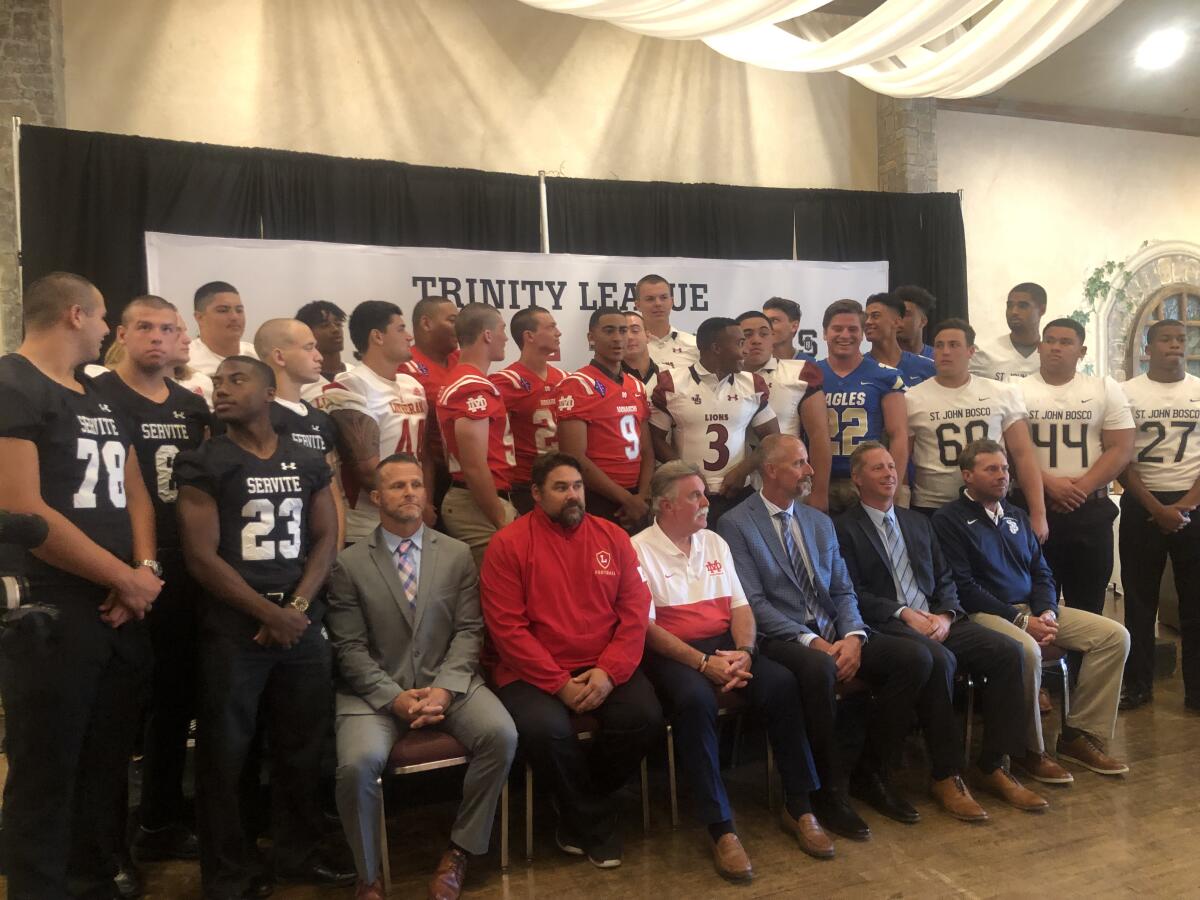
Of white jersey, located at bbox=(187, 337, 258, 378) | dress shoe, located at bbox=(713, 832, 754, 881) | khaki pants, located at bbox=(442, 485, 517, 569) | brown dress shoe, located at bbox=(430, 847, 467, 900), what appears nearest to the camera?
brown dress shoe, located at bbox=(430, 847, 467, 900)

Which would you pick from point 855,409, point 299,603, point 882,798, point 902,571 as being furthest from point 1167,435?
point 299,603

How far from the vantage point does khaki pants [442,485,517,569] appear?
3.56m

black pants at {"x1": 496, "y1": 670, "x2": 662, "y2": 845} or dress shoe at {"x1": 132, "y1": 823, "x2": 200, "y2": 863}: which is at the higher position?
black pants at {"x1": 496, "y1": 670, "x2": 662, "y2": 845}

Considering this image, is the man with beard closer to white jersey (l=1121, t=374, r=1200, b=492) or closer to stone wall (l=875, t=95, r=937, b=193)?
white jersey (l=1121, t=374, r=1200, b=492)

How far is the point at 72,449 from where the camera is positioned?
2480mm

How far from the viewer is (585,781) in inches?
118

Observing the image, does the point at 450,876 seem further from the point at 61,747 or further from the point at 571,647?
the point at 61,747

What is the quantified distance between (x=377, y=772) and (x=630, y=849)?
96 centimetres

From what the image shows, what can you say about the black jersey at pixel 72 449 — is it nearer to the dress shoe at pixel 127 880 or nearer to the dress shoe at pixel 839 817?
the dress shoe at pixel 127 880

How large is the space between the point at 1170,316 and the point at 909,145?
3.93 metres

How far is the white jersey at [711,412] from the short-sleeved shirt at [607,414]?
174 mm

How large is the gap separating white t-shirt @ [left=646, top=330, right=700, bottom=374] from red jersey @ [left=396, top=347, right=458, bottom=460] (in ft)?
3.50

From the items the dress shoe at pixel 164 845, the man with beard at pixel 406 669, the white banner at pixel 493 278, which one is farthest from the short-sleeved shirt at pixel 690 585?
the white banner at pixel 493 278

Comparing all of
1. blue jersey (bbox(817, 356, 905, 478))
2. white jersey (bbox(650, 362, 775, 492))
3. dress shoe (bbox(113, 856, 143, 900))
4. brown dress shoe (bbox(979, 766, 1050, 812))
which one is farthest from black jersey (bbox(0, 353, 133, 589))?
brown dress shoe (bbox(979, 766, 1050, 812))
